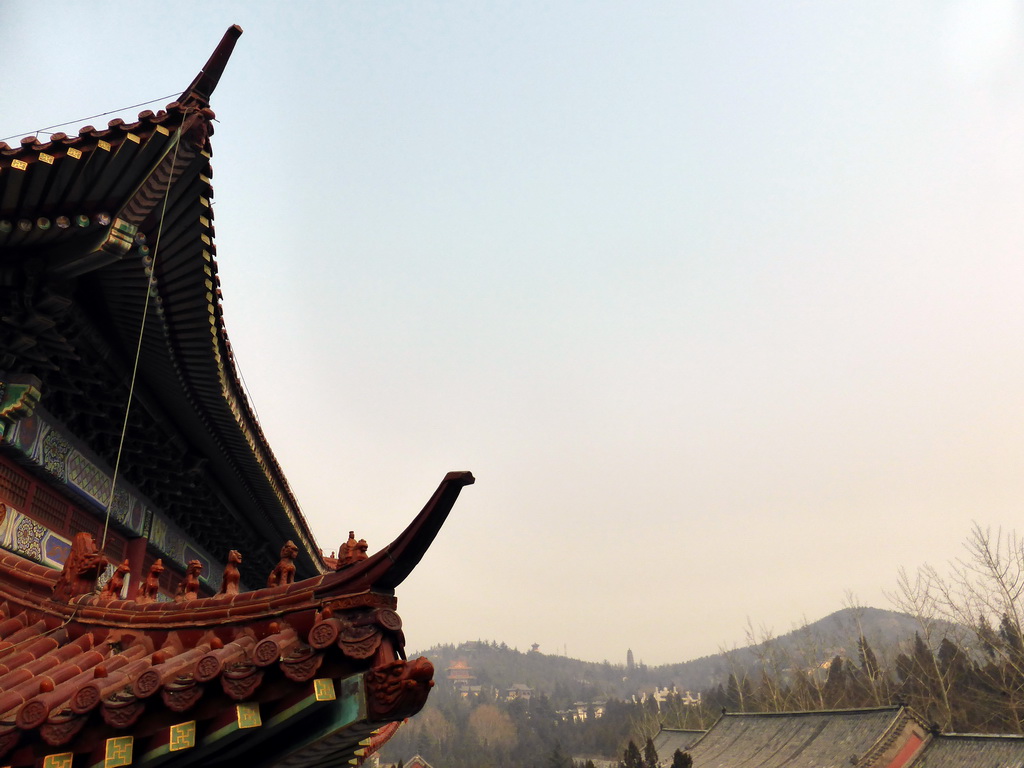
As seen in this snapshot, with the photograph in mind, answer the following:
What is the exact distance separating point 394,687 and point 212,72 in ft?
12.8

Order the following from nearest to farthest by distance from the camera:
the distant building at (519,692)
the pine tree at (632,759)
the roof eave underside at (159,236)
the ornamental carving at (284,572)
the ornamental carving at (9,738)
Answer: the ornamental carving at (9,738) → the ornamental carving at (284,572) → the roof eave underside at (159,236) → the pine tree at (632,759) → the distant building at (519,692)

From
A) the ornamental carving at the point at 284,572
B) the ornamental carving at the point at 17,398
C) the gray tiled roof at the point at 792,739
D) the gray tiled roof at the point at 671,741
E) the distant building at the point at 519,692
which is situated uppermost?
the ornamental carving at the point at 17,398

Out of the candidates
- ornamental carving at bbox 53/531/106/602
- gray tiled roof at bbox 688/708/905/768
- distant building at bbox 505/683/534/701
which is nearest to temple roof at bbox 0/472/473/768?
ornamental carving at bbox 53/531/106/602

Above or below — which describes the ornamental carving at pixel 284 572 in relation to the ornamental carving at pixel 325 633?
above

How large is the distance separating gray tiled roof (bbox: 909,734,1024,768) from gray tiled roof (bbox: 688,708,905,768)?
5.61ft

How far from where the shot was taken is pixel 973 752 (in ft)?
87.9

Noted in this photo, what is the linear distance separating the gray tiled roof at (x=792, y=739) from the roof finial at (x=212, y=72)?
35202 mm

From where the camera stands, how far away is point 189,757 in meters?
2.85

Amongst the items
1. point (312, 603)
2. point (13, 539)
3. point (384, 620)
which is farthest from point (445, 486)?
point (13, 539)

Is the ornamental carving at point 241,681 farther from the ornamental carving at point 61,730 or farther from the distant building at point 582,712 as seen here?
the distant building at point 582,712

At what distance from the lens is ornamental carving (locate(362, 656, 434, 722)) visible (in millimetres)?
2680

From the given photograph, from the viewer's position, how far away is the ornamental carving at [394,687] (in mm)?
2680

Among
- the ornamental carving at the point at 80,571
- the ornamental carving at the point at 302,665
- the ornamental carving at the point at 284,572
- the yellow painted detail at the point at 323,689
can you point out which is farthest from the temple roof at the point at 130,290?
the yellow painted detail at the point at 323,689

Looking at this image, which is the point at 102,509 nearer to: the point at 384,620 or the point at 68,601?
the point at 68,601
